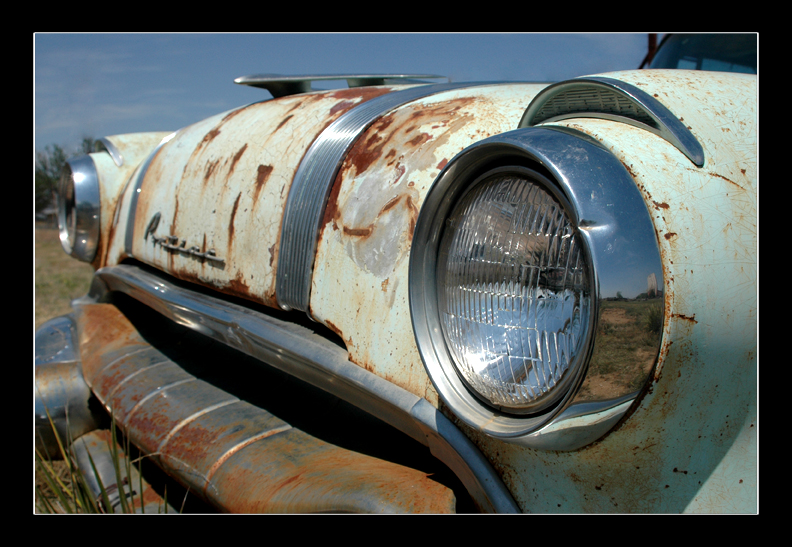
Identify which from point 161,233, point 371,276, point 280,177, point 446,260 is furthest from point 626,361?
point 161,233

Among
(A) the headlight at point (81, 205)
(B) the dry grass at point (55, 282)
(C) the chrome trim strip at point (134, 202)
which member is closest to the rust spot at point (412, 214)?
(C) the chrome trim strip at point (134, 202)

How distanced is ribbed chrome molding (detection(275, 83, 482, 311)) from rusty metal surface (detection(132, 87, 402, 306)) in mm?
43

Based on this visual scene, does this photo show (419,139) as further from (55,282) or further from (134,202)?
(55,282)

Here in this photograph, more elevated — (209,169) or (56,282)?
(209,169)

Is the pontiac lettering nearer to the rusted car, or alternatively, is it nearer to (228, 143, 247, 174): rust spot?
the rusted car

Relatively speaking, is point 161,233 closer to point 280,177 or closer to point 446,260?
point 280,177

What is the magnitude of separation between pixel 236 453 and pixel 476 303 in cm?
76

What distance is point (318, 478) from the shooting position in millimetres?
1187

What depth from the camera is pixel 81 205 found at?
2438 mm

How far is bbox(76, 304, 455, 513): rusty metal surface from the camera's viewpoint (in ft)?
3.53

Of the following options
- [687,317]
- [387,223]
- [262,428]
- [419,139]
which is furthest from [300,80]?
[687,317]

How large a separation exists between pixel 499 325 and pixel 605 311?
0.20 metres

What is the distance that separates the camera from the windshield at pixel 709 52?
5.59 ft
